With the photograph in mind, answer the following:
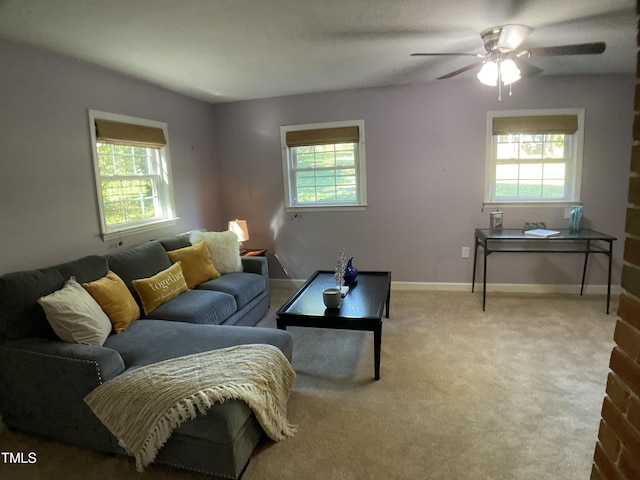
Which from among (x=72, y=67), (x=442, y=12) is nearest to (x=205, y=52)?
(x=72, y=67)

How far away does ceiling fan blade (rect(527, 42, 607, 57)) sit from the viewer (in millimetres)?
2270

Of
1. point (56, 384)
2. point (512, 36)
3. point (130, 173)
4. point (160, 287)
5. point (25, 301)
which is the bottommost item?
point (56, 384)

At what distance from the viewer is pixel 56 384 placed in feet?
6.44

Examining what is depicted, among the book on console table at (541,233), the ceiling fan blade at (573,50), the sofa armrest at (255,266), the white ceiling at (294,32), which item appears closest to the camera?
the white ceiling at (294,32)

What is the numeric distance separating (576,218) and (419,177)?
1.64m

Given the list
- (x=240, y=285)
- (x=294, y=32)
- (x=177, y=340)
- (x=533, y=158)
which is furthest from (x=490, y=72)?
(x=177, y=340)

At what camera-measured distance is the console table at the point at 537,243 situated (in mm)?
3668

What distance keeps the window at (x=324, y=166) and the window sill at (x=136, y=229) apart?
141 centimetres

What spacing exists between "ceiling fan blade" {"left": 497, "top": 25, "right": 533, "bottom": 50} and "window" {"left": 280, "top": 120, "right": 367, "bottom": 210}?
5.95ft

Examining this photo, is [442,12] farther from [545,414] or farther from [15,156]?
[15,156]

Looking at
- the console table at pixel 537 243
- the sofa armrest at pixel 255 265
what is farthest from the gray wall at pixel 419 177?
the sofa armrest at pixel 255 265

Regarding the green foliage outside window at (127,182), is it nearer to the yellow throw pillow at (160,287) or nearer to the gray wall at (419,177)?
the yellow throw pillow at (160,287)

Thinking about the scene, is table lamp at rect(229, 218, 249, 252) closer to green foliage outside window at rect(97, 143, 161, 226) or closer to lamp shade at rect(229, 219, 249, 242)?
lamp shade at rect(229, 219, 249, 242)

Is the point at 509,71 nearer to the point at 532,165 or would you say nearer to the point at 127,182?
the point at 532,165
